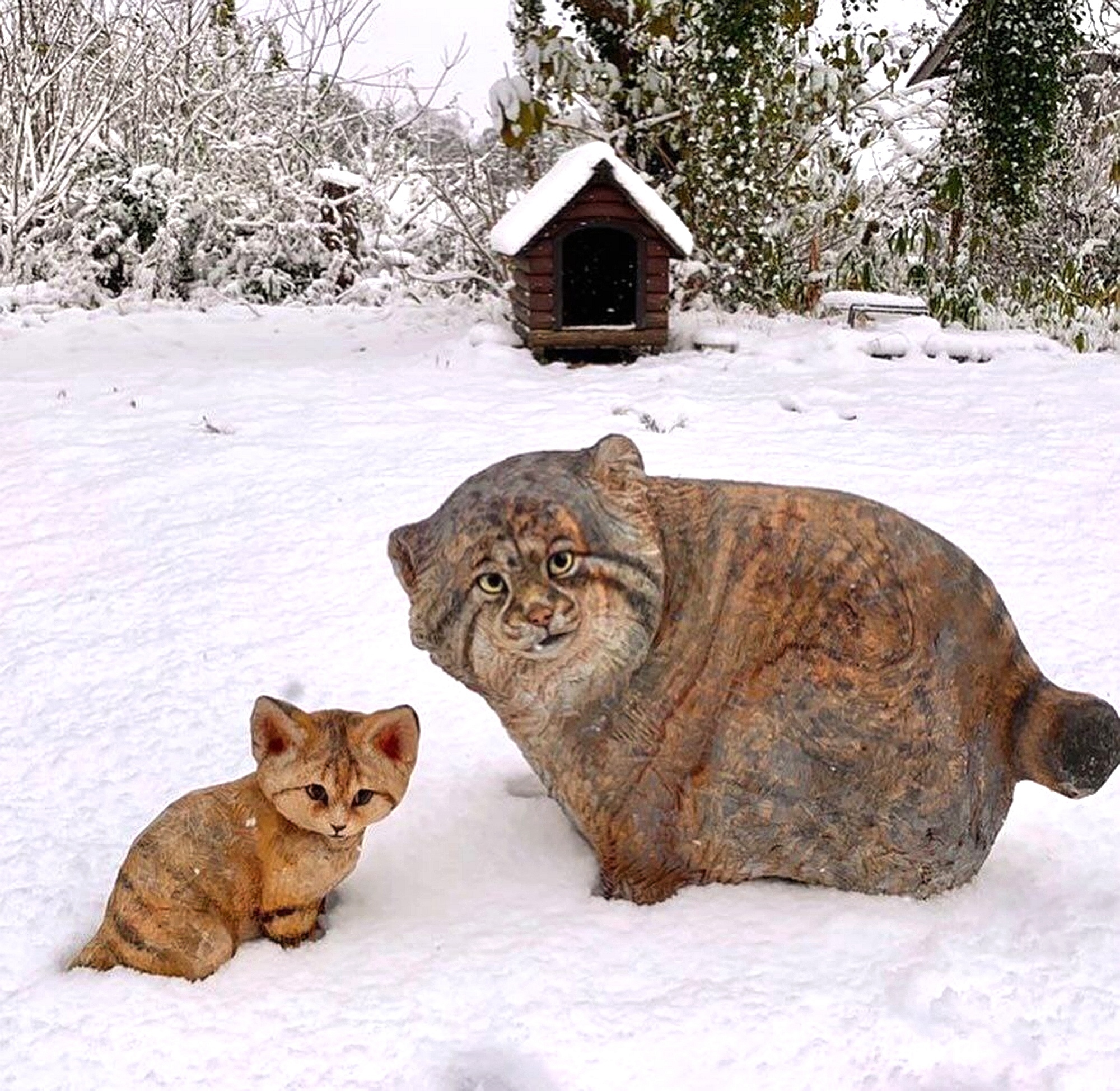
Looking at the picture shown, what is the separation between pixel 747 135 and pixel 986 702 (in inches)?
244

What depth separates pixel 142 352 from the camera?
682 cm

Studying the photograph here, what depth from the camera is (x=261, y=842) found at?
7.11 feet

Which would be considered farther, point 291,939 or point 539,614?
point 291,939

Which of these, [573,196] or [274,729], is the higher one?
[573,196]

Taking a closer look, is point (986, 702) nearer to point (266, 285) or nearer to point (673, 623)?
point (673, 623)

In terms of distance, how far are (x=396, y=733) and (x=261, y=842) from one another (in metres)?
0.31

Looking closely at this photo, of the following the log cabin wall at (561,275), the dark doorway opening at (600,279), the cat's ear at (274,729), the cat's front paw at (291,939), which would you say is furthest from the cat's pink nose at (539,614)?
the dark doorway opening at (600,279)

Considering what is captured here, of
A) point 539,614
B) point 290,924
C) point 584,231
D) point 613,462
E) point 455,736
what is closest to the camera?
point 539,614

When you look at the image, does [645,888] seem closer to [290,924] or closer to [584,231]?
[290,924]

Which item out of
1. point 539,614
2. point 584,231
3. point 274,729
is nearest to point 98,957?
point 274,729

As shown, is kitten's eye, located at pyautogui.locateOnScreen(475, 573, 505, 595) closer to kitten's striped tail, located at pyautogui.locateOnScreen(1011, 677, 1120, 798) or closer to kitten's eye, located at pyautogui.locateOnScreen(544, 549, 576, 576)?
kitten's eye, located at pyautogui.locateOnScreen(544, 549, 576, 576)

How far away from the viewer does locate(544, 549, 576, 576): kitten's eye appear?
199 centimetres

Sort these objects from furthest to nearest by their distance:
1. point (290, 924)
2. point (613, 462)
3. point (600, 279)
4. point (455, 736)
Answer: point (600, 279)
point (455, 736)
point (290, 924)
point (613, 462)

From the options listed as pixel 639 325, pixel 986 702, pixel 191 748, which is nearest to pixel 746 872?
pixel 986 702
